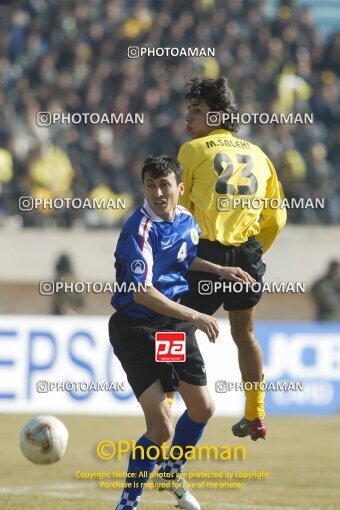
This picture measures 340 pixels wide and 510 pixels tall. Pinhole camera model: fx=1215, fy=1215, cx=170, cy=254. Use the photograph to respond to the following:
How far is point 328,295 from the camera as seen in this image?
60.1 feet

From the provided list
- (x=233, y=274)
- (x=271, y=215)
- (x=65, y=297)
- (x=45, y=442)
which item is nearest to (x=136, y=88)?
(x=65, y=297)

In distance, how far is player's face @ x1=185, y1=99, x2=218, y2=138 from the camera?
7.92 m

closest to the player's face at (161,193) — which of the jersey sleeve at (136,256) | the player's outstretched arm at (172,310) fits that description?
the jersey sleeve at (136,256)

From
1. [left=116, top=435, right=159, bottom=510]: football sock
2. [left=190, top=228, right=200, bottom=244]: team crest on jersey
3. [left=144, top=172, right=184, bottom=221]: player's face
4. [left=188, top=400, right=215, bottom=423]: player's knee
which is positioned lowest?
[left=116, top=435, right=159, bottom=510]: football sock

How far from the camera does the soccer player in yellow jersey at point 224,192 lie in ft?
25.7

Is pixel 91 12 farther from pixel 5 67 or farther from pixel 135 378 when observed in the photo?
pixel 135 378

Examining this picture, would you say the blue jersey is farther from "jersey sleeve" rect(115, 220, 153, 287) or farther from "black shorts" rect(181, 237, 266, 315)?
"black shorts" rect(181, 237, 266, 315)

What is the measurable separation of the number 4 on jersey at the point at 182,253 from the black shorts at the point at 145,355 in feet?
1.22

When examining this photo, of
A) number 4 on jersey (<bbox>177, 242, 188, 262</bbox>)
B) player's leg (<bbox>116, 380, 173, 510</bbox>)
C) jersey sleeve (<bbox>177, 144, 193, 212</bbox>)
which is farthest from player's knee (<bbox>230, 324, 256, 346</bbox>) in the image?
player's leg (<bbox>116, 380, 173, 510</bbox>)

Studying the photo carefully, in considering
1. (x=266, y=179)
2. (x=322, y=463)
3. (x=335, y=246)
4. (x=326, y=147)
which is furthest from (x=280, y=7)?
(x=266, y=179)

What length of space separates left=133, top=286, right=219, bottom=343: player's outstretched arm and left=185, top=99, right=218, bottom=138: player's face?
1.44 metres

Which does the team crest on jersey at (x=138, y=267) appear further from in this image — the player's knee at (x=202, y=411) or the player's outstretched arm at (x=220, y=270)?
the player's knee at (x=202, y=411)

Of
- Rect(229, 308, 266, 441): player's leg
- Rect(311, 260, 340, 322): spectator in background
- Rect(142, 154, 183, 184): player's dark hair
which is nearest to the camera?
Rect(142, 154, 183, 184): player's dark hair

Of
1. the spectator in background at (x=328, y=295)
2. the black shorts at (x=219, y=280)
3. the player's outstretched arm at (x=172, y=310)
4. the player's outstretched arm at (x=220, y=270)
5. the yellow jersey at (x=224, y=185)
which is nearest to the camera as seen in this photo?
the player's outstretched arm at (x=172, y=310)
